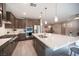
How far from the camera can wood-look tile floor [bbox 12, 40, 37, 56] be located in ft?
6.51

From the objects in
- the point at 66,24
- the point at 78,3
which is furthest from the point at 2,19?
the point at 78,3

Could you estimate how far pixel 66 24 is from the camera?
2037 millimetres

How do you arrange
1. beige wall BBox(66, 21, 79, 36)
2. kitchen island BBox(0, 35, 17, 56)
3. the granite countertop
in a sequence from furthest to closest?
beige wall BBox(66, 21, 79, 36), the granite countertop, kitchen island BBox(0, 35, 17, 56)

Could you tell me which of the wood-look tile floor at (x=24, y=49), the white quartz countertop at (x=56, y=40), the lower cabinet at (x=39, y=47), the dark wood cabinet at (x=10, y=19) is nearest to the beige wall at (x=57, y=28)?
the white quartz countertop at (x=56, y=40)

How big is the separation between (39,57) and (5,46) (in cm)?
66

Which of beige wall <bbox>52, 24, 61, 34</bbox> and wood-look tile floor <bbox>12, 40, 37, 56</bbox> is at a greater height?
beige wall <bbox>52, 24, 61, 34</bbox>

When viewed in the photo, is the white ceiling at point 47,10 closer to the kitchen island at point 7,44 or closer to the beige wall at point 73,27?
the beige wall at point 73,27

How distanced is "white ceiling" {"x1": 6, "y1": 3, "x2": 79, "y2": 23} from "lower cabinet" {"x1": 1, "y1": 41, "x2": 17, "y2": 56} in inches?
21.1

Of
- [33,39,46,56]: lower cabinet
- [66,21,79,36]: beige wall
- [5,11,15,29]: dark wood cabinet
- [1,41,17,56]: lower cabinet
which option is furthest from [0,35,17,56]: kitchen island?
[66,21,79,36]: beige wall

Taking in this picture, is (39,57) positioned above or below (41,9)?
below

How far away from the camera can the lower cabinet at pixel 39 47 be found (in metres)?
1.97

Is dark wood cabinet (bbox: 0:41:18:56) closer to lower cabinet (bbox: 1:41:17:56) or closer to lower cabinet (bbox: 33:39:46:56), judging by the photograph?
lower cabinet (bbox: 1:41:17:56)

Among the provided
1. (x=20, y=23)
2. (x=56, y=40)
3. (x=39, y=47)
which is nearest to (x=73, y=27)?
(x=56, y=40)

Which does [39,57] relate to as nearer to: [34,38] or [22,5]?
[34,38]
